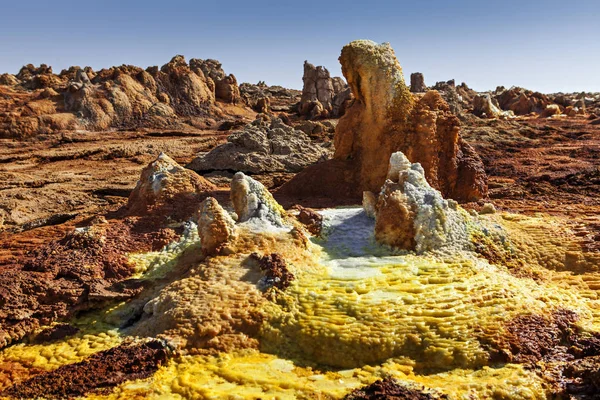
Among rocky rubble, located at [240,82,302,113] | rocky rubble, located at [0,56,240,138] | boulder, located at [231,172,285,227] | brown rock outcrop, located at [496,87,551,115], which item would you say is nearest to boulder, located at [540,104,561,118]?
brown rock outcrop, located at [496,87,551,115]

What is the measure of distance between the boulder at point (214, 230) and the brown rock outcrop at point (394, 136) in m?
3.05

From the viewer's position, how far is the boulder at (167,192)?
6641mm

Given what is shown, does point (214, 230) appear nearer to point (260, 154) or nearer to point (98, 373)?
point (98, 373)

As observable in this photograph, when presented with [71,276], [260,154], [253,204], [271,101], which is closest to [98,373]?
[71,276]

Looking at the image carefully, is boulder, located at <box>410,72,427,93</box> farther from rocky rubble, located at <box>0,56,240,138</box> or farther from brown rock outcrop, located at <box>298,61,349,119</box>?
rocky rubble, located at <box>0,56,240,138</box>

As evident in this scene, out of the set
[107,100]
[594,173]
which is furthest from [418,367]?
[107,100]

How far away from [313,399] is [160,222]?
10.9 ft

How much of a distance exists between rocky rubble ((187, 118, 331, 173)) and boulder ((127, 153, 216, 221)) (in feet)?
12.5

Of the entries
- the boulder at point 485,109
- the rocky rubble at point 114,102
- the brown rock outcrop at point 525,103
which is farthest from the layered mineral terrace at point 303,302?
the brown rock outcrop at point 525,103

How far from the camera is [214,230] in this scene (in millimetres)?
5207

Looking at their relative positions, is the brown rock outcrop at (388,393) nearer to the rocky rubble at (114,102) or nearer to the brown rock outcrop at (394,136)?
the brown rock outcrop at (394,136)

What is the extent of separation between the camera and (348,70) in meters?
8.29

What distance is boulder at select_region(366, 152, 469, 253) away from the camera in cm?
543

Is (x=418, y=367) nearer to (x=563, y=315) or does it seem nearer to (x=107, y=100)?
(x=563, y=315)
